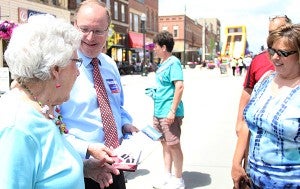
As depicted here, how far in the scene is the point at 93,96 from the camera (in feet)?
8.35

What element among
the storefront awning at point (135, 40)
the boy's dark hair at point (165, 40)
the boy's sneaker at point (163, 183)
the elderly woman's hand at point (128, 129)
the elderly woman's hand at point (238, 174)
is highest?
the storefront awning at point (135, 40)

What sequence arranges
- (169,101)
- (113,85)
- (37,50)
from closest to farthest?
1. (37,50)
2. (113,85)
3. (169,101)

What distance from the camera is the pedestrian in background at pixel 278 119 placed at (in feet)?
7.54

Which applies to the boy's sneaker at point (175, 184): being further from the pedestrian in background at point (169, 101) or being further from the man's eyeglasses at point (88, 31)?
the man's eyeglasses at point (88, 31)

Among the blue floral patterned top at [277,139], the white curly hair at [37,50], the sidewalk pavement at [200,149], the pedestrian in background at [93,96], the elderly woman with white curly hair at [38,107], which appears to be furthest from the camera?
the sidewalk pavement at [200,149]

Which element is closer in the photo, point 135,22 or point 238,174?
point 238,174

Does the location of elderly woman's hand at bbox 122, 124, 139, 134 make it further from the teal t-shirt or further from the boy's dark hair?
the boy's dark hair

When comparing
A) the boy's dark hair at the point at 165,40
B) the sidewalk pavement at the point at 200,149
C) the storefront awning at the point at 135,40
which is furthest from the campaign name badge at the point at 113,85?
the storefront awning at the point at 135,40

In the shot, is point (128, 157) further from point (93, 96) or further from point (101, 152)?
point (93, 96)

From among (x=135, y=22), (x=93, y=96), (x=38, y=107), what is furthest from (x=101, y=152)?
(x=135, y=22)

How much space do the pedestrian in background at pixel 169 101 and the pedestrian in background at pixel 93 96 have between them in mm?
1900

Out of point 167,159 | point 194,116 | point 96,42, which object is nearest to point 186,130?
point 194,116

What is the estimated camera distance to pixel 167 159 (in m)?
5.00

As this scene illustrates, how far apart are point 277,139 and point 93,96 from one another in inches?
45.7
